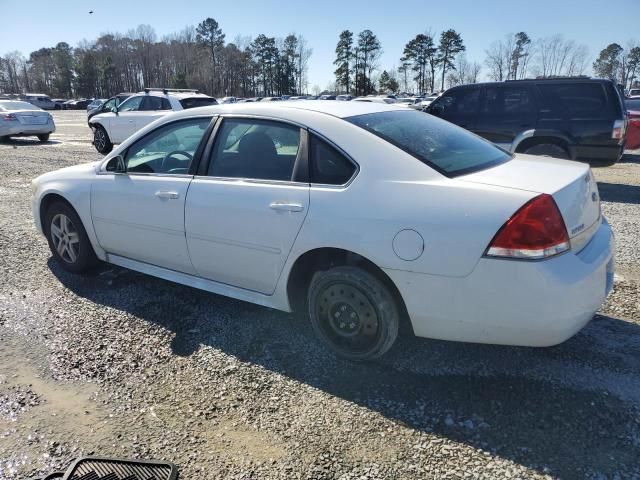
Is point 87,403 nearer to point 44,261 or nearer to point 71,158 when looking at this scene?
point 44,261

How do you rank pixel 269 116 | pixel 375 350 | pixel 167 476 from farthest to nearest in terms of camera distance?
pixel 269 116 < pixel 375 350 < pixel 167 476

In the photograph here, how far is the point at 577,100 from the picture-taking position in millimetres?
8328

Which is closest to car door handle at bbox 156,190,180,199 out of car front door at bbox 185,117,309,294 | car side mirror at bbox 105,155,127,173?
car front door at bbox 185,117,309,294

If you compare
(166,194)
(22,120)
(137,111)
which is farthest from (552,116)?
(22,120)

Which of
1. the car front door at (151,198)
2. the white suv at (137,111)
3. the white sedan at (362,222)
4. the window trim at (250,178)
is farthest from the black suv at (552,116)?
the white suv at (137,111)

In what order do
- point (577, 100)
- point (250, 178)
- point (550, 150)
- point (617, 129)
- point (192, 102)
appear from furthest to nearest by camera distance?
point (192, 102)
point (550, 150)
point (577, 100)
point (617, 129)
point (250, 178)

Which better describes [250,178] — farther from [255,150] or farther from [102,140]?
[102,140]

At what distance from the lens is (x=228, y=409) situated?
2.66 meters

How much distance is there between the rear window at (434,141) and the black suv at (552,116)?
570cm

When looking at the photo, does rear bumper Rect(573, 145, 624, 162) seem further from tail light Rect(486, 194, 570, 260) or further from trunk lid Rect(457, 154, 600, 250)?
tail light Rect(486, 194, 570, 260)

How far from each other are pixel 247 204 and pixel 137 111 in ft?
39.3

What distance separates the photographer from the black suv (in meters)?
8.13

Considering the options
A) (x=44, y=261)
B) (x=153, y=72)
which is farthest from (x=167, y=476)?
(x=153, y=72)

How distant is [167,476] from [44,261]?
3609 mm
